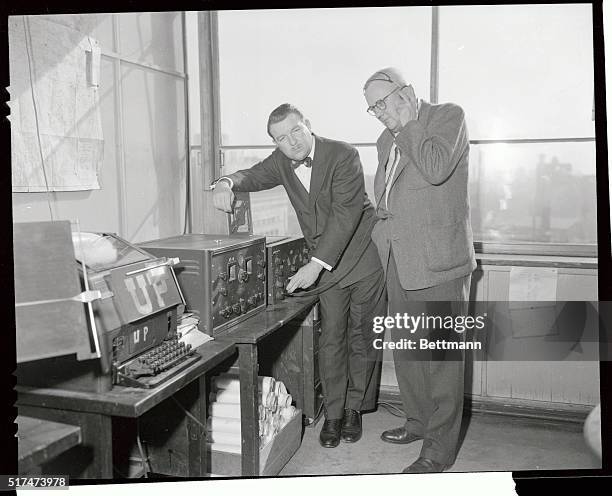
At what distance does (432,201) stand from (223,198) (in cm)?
101

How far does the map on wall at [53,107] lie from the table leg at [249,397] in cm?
120

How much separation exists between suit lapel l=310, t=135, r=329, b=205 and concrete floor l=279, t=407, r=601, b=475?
126cm

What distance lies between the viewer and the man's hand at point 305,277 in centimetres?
285

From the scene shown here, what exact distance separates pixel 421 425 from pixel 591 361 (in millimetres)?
890

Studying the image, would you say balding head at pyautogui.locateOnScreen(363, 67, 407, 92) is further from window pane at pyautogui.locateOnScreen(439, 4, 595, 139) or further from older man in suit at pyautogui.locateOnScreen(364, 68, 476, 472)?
window pane at pyautogui.locateOnScreen(439, 4, 595, 139)

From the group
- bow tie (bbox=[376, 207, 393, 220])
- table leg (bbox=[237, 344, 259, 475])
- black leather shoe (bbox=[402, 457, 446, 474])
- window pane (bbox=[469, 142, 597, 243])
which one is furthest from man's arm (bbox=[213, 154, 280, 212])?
black leather shoe (bbox=[402, 457, 446, 474])

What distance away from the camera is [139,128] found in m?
3.39

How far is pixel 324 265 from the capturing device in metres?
2.83

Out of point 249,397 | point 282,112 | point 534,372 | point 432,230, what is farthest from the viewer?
point 534,372

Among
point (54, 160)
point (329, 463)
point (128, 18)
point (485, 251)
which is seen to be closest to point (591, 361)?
point (485, 251)

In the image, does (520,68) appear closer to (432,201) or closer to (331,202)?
(432,201)

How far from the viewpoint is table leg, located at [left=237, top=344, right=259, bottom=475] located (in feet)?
7.32

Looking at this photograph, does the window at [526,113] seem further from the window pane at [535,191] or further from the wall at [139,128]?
the wall at [139,128]

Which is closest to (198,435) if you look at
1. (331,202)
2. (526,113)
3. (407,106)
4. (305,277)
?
(305,277)
